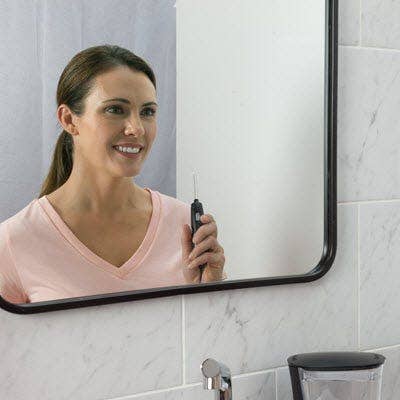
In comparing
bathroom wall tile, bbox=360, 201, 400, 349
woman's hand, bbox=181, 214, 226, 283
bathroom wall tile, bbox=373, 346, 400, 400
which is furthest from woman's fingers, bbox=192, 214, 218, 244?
bathroom wall tile, bbox=373, 346, 400, 400

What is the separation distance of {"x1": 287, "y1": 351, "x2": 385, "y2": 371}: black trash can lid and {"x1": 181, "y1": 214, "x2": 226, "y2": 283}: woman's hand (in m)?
0.19

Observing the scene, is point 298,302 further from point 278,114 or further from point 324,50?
point 324,50

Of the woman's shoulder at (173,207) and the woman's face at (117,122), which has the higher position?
the woman's face at (117,122)

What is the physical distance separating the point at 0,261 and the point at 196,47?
44cm

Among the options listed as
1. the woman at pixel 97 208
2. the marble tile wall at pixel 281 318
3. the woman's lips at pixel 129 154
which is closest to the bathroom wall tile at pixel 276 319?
the marble tile wall at pixel 281 318

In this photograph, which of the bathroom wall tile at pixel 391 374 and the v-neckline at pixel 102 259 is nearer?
the v-neckline at pixel 102 259

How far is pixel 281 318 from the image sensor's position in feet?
4.41

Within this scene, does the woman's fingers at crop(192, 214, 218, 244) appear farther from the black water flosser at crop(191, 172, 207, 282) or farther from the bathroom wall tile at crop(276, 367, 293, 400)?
the bathroom wall tile at crop(276, 367, 293, 400)

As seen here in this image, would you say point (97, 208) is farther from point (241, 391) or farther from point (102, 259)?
point (241, 391)

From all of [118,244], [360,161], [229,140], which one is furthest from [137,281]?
[360,161]

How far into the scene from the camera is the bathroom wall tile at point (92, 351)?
3.51ft

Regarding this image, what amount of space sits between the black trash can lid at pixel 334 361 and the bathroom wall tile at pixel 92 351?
20 centimetres

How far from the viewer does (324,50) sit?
1.36 metres

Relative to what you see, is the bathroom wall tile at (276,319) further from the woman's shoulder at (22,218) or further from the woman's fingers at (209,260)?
the woman's shoulder at (22,218)
